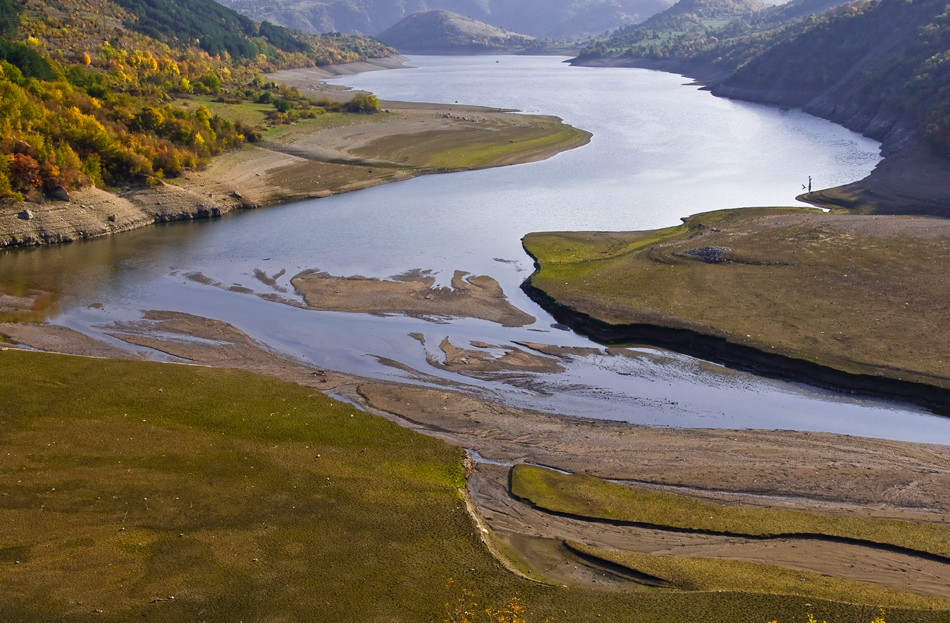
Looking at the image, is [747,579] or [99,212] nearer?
[747,579]

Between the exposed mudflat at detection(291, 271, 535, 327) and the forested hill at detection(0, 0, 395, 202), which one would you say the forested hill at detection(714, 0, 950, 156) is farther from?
the forested hill at detection(0, 0, 395, 202)

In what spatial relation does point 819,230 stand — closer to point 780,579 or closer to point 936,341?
point 936,341

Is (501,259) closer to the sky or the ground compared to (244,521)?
closer to the sky

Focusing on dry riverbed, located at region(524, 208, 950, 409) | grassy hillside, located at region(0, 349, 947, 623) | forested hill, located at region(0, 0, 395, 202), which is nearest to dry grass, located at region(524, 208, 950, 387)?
dry riverbed, located at region(524, 208, 950, 409)

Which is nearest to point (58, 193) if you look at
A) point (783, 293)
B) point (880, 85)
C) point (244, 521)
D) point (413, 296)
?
point (413, 296)

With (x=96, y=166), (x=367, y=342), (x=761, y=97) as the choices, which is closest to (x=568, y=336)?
(x=367, y=342)

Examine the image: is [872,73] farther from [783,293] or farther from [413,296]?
[413,296]
